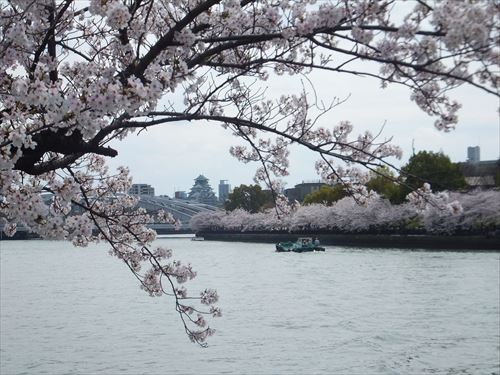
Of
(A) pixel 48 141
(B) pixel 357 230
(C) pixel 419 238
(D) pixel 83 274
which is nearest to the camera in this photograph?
(A) pixel 48 141

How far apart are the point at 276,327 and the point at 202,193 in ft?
490

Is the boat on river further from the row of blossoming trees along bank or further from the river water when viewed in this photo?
the river water

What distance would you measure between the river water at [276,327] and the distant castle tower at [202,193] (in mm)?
132798

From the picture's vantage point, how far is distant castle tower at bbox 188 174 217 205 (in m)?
163

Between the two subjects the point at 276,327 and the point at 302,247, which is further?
the point at 302,247

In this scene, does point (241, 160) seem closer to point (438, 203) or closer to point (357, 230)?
point (438, 203)

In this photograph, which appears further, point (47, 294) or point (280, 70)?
point (47, 294)

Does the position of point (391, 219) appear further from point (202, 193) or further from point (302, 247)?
point (202, 193)

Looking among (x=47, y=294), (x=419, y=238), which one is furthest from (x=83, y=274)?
(x=419, y=238)

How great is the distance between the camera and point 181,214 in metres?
115

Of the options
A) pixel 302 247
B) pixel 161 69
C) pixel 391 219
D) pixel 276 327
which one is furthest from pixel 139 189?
pixel 161 69

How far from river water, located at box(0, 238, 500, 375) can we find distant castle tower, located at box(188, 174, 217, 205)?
132798 millimetres

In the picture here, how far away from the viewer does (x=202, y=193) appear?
166 metres

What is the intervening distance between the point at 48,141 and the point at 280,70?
2.24 metres
